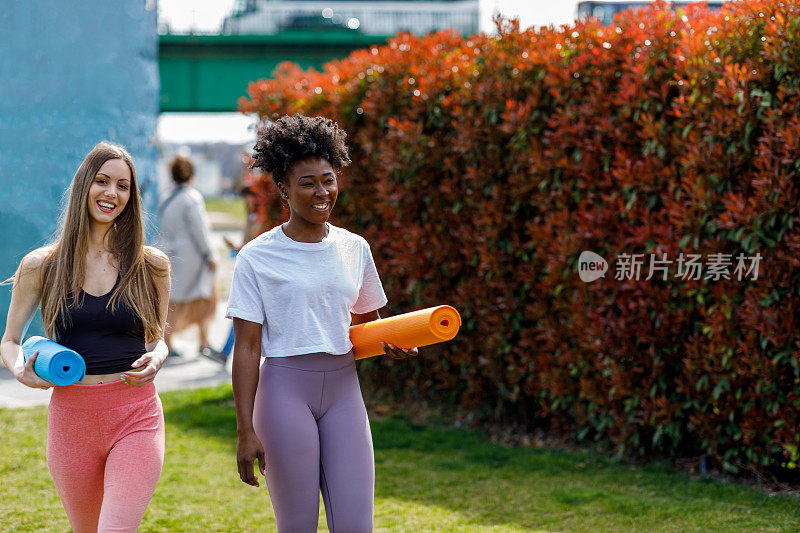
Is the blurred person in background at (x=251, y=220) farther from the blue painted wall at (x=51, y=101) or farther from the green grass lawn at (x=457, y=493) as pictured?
the green grass lawn at (x=457, y=493)

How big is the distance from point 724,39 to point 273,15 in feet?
82.4

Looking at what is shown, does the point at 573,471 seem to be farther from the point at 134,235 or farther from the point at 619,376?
the point at 134,235

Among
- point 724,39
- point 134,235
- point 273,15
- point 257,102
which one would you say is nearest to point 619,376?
point 724,39

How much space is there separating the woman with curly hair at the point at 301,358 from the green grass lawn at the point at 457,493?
1.78m

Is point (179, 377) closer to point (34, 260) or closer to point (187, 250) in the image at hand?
point (187, 250)

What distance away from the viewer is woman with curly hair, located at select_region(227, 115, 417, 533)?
10.2 ft

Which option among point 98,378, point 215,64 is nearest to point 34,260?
point 98,378

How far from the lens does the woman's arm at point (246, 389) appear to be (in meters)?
3.06

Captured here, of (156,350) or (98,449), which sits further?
(156,350)

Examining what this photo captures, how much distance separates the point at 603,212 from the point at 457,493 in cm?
192

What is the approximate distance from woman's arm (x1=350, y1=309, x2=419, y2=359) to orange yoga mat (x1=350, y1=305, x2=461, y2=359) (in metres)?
0.02

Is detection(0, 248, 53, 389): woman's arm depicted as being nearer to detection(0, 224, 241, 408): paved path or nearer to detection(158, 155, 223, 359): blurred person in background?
detection(0, 224, 241, 408): paved path

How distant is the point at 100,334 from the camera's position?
11.0ft

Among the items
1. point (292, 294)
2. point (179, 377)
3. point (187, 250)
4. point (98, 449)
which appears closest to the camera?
point (292, 294)
